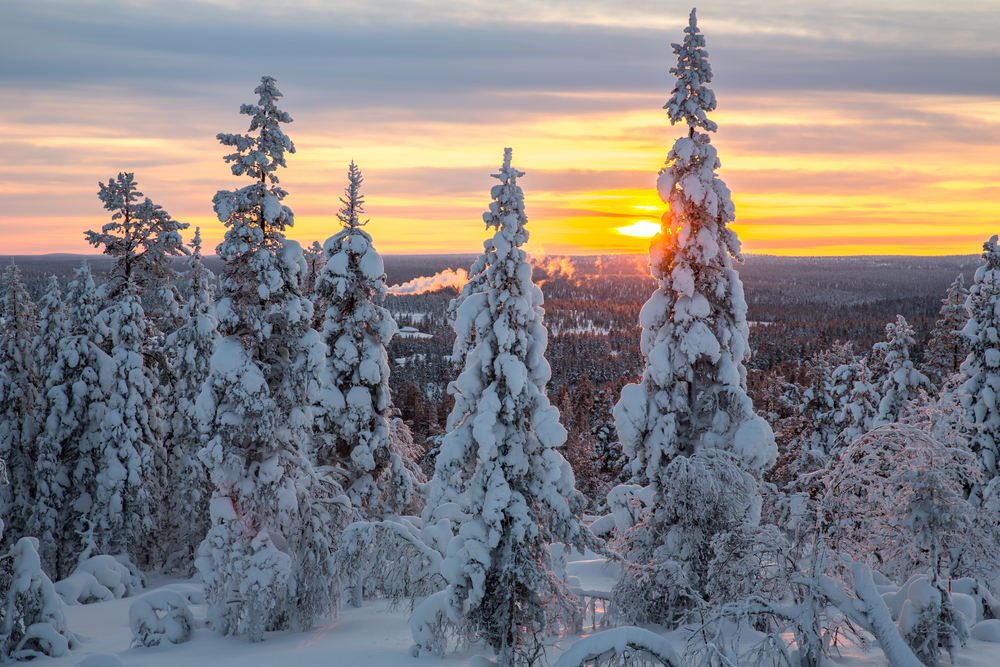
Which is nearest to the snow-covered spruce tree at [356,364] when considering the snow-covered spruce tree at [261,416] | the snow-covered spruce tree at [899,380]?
the snow-covered spruce tree at [261,416]

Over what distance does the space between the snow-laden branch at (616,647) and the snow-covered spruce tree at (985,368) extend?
1989cm

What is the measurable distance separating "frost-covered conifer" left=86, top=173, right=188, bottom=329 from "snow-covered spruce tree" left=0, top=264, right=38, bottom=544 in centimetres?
517

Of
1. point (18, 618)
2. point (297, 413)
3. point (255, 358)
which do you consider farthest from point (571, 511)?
point (18, 618)

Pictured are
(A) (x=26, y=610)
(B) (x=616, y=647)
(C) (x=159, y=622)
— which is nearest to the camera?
(B) (x=616, y=647)

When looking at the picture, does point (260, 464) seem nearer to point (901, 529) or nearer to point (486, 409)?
point (486, 409)

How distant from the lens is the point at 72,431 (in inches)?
1061

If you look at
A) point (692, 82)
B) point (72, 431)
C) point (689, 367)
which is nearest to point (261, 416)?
point (689, 367)

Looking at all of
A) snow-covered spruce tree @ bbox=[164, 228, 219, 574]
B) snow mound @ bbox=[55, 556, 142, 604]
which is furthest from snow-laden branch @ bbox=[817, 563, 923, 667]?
snow mound @ bbox=[55, 556, 142, 604]

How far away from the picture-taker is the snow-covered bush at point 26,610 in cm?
1608

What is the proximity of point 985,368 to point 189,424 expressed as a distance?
29382 millimetres

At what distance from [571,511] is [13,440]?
82.1 feet

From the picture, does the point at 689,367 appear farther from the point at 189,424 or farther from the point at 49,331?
the point at 49,331

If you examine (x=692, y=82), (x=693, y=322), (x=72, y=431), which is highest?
(x=692, y=82)

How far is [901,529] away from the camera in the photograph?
11.4m
